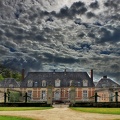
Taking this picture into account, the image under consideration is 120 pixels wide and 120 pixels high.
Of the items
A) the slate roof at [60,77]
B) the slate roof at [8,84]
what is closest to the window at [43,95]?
the slate roof at [60,77]

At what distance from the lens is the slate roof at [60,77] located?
6438 cm

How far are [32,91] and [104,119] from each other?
4922 cm

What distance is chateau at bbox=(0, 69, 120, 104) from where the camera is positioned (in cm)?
6259

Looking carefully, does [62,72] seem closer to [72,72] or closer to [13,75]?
[72,72]

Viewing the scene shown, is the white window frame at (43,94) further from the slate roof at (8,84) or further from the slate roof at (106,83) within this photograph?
the slate roof at (106,83)

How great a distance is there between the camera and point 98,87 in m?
63.4

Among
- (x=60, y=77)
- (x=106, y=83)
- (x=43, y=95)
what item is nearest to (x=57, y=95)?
(x=43, y=95)

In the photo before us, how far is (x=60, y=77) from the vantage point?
2589 inches

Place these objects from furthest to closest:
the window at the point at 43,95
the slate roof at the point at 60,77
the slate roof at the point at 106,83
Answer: the slate roof at the point at 60,77 → the slate roof at the point at 106,83 → the window at the point at 43,95

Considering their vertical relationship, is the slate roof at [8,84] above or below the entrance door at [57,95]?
above

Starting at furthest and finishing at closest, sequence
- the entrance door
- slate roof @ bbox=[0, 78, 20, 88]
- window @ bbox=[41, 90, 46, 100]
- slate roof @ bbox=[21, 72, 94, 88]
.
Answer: slate roof @ bbox=[0, 78, 20, 88], slate roof @ bbox=[21, 72, 94, 88], window @ bbox=[41, 90, 46, 100], the entrance door

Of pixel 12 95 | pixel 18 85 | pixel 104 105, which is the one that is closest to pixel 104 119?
pixel 104 105

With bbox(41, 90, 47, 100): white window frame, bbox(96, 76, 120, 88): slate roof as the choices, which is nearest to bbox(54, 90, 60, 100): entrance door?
bbox(41, 90, 47, 100): white window frame

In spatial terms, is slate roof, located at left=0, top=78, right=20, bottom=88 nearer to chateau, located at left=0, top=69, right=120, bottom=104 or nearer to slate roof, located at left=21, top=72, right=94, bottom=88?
chateau, located at left=0, top=69, right=120, bottom=104
